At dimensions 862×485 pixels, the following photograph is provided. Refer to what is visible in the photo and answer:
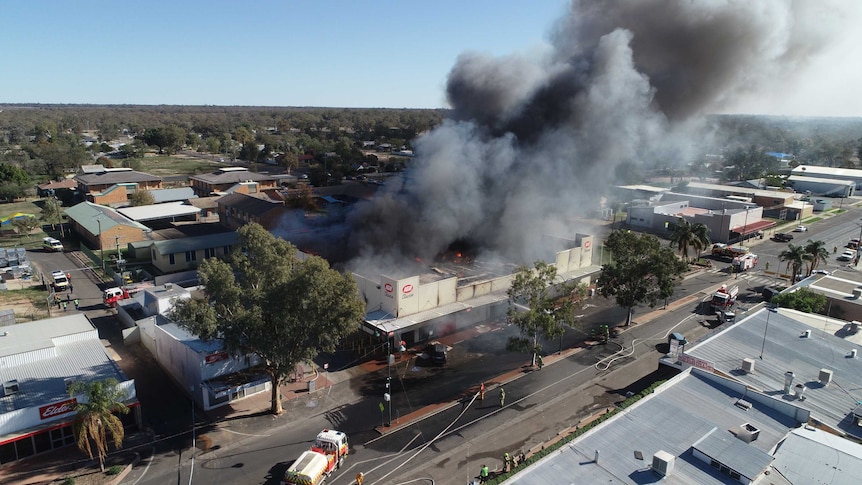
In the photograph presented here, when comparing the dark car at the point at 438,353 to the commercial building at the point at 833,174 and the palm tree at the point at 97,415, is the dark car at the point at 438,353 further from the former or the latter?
the commercial building at the point at 833,174

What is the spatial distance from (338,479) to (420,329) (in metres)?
9.74

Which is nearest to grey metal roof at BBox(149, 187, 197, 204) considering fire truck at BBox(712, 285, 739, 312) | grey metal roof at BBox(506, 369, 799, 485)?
fire truck at BBox(712, 285, 739, 312)

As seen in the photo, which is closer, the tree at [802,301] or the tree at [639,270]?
the tree at [802,301]

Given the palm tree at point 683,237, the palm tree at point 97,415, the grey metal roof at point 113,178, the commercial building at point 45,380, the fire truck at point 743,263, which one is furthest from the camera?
the grey metal roof at point 113,178

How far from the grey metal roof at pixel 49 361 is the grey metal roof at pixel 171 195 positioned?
119 feet

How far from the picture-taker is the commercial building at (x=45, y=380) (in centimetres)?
1547

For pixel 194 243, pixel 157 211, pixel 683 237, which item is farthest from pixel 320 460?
pixel 157 211

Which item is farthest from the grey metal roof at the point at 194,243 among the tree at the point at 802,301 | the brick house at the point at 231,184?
the tree at the point at 802,301

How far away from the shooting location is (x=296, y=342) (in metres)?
16.6

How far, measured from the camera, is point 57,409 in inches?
627

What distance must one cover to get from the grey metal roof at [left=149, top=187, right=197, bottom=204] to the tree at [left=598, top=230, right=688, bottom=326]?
4610 cm

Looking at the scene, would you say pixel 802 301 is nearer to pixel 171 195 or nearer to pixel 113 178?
pixel 171 195

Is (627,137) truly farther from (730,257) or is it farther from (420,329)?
(420,329)

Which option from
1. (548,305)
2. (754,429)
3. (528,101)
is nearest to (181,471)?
(548,305)
